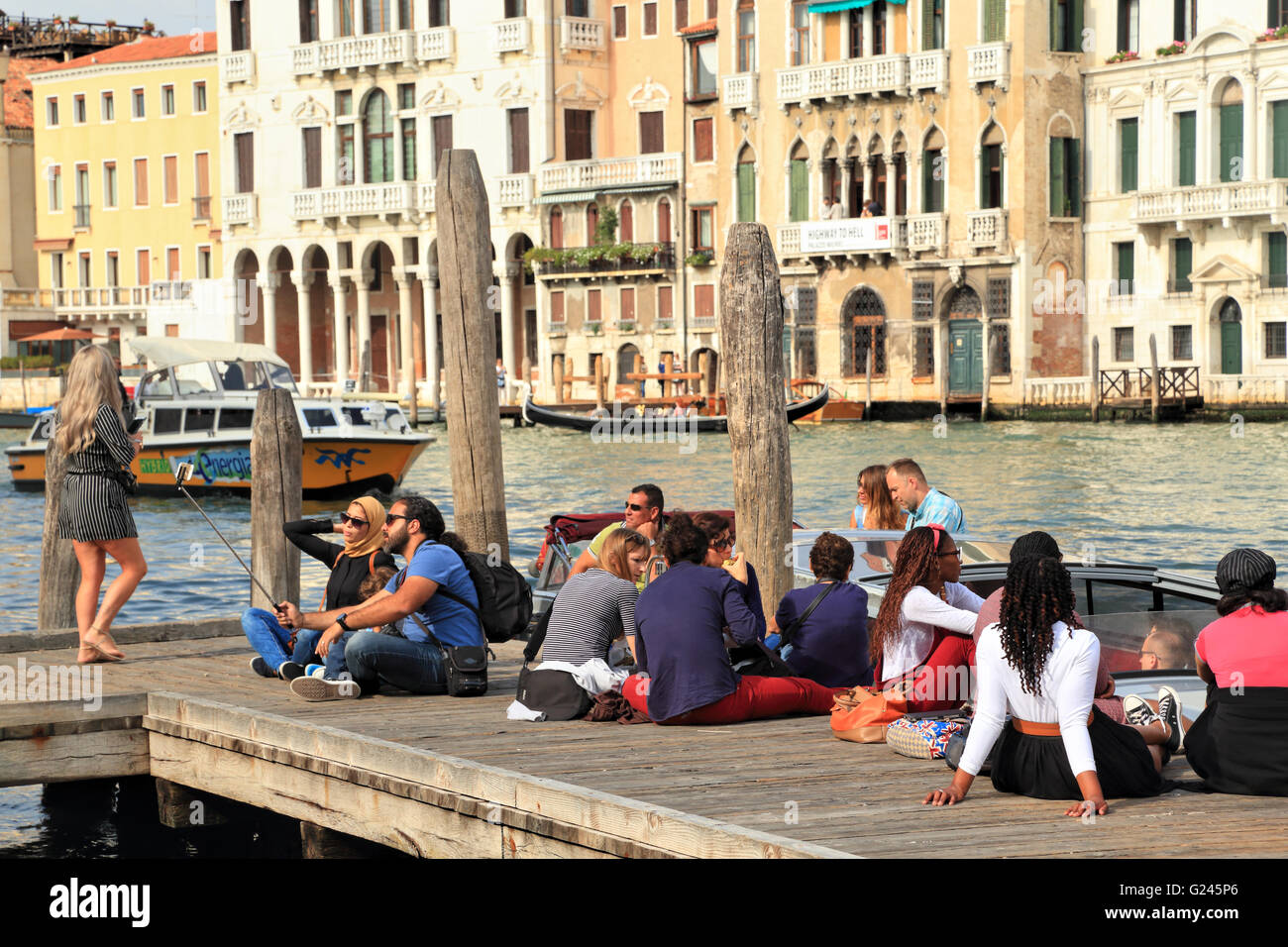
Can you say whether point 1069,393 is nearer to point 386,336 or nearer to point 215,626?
point 386,336

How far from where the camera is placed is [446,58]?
52.4 metres

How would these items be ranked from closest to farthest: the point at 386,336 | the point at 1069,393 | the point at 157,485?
1. the point at 157,485
2. the point at 1069,393
3. the point at 386,336

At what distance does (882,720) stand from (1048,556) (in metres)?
1.24

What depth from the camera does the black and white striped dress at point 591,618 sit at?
8.07 meters

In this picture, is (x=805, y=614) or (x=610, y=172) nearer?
(x=805, y=614)

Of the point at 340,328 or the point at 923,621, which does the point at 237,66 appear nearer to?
the point at 340,328

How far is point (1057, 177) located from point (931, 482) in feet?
50.5

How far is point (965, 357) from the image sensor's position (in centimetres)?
4441

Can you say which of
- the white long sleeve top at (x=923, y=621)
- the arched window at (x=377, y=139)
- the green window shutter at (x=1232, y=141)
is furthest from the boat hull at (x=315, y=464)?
the arched window at (x=377, y=139)

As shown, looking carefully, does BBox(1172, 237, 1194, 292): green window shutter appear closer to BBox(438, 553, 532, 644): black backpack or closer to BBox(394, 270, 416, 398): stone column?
BBox(394, 270, 416, 398): stone column

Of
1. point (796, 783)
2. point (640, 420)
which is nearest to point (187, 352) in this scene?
point (640, 420)

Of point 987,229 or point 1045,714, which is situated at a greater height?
point 987,229

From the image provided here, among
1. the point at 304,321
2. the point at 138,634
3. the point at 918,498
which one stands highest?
the point at 304,321
